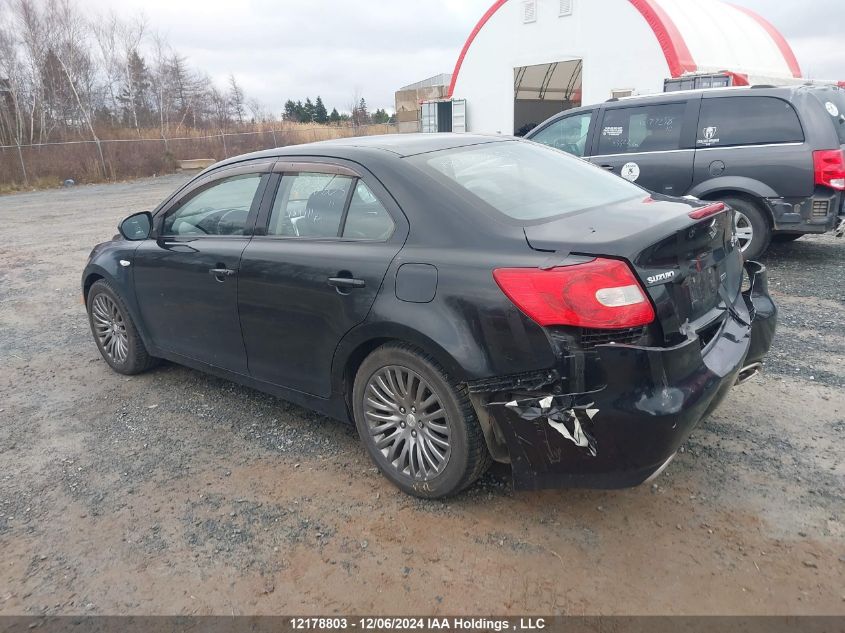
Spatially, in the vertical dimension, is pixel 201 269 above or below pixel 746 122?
below

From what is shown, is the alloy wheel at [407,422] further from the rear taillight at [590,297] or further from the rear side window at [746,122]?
the rear side window at [746,122]

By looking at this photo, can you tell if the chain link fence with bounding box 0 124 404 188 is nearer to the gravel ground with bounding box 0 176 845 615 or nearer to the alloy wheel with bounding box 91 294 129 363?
the alloy wheel with bounding box 91 294 129 363

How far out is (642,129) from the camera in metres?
7.37

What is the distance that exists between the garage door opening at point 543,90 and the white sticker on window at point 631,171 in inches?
665

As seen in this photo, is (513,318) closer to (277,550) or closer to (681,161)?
(277,550)

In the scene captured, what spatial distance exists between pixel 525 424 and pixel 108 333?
3.67 m

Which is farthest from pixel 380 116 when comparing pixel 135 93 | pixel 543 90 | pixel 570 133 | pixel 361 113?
pixel 570 133

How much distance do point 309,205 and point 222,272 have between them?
0.67 meters

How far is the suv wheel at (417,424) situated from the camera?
2.70 metres

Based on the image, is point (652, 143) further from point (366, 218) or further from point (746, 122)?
point (366, 218)

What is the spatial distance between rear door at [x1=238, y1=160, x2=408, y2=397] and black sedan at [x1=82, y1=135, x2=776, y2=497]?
0.04 ft
